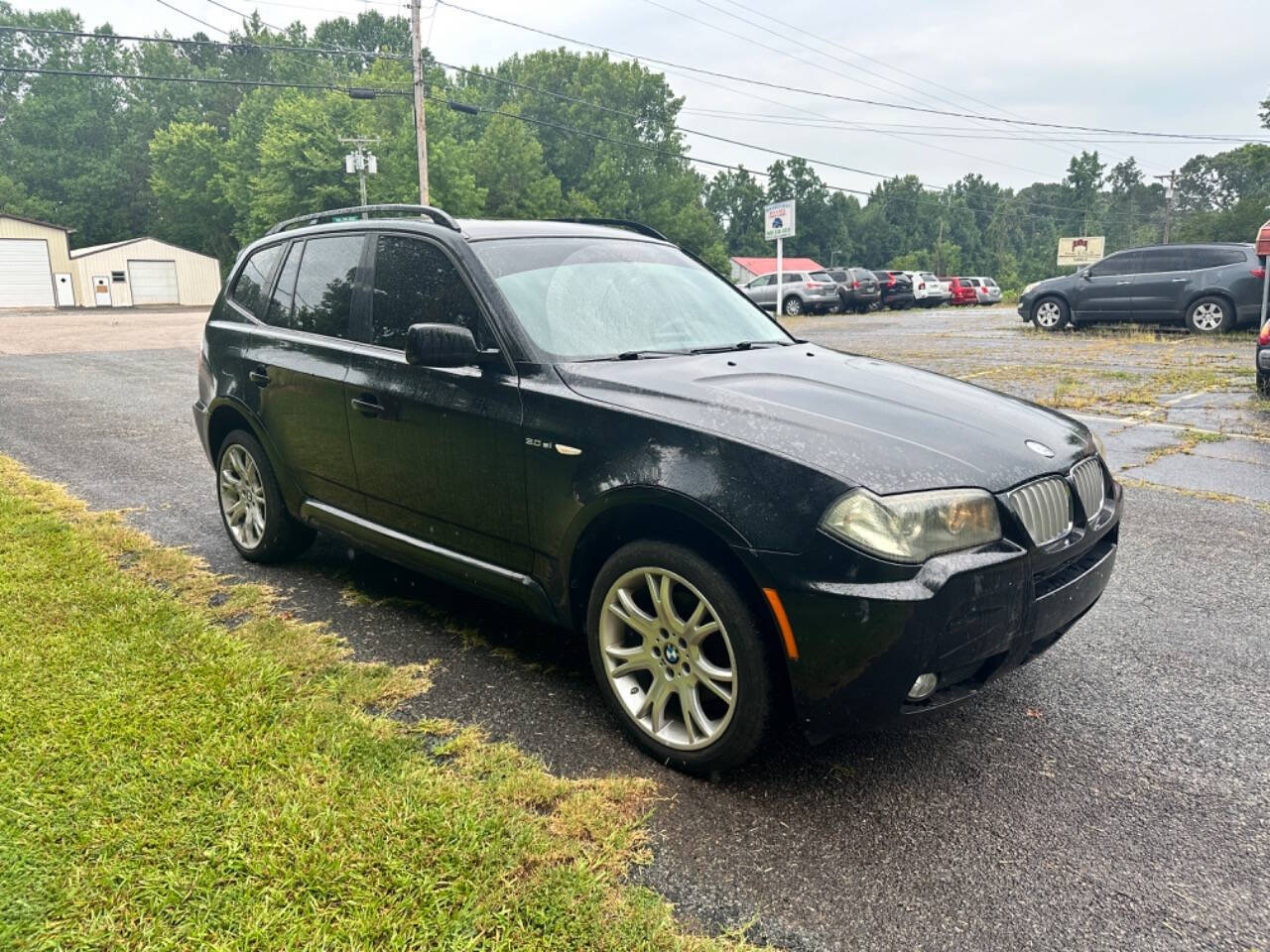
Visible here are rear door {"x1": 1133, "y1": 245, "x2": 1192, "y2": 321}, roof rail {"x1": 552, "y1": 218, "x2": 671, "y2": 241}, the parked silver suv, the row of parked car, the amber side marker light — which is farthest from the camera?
the row of parked car

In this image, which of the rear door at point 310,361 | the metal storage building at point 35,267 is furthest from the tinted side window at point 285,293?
the metal storage building at point 35,267

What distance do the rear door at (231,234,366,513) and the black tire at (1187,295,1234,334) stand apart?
18762 mm

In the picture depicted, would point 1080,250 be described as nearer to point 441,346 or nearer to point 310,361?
point 310,361

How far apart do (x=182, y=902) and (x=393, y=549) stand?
1.86 meters

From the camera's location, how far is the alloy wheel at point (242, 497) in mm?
4785

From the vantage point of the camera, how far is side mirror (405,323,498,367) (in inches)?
128

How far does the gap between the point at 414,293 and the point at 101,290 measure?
60.2 metres

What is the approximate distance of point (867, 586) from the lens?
2.43 metres

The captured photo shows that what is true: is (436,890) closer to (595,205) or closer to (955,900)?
(955,900)

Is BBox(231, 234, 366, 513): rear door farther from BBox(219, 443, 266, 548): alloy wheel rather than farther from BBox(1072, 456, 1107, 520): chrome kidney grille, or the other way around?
BBox(1072, 456, 1107, 520): chrome kidney grille

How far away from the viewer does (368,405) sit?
3.86 m

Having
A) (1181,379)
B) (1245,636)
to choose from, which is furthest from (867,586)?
(1181,379)

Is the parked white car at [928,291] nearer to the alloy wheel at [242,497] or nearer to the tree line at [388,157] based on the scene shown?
the tree line at [388,157]

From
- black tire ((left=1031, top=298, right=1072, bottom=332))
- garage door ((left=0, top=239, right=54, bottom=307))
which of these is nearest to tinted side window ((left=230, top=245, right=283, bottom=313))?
black tire ((left=1031, top=298, right=1072, bottom=332))
